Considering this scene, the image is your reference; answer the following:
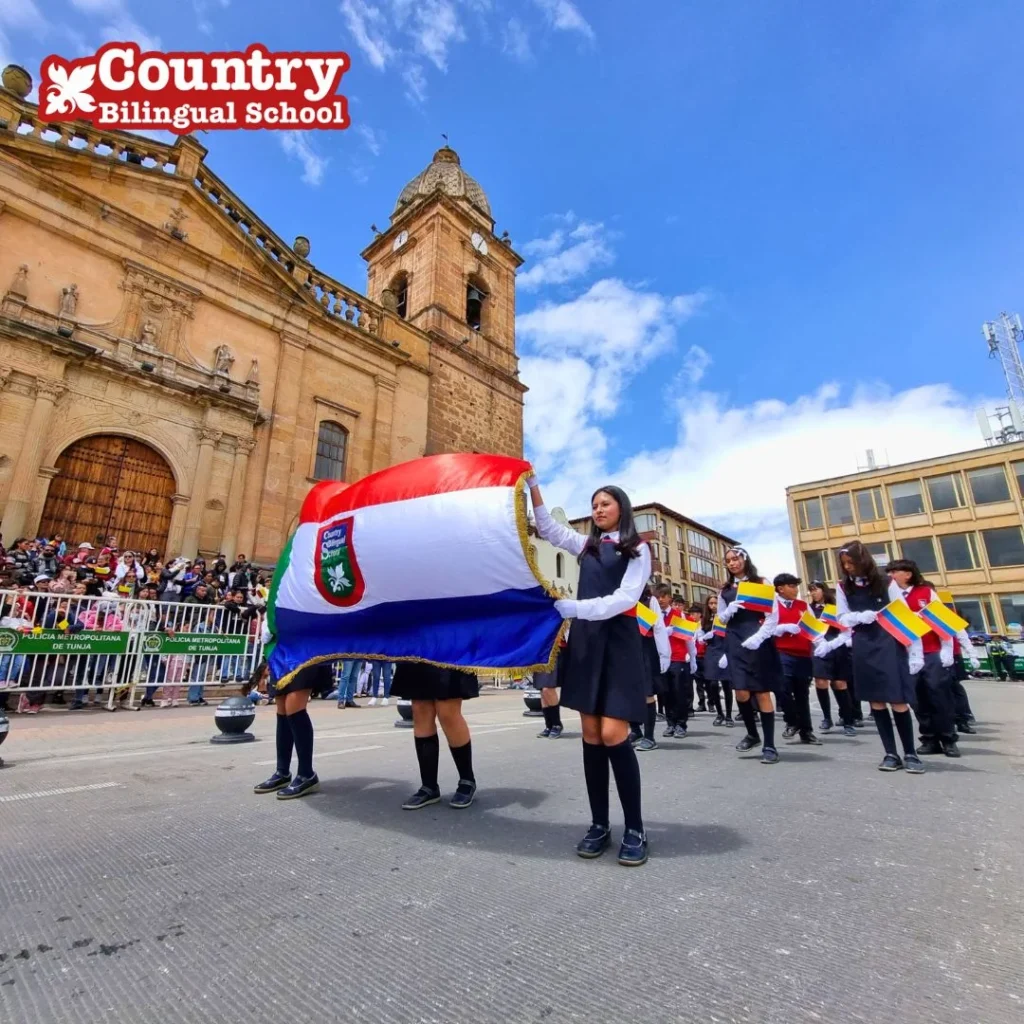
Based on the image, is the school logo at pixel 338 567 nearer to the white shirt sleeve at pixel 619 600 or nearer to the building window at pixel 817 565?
the white shirt sleeve at pixel 619 600

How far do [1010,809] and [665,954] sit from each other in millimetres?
3254

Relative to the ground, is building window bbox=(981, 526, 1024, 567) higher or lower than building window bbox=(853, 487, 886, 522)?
lower

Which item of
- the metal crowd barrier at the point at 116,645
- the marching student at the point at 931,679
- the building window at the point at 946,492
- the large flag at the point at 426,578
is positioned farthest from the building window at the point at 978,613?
the large flag at the point at 426,578

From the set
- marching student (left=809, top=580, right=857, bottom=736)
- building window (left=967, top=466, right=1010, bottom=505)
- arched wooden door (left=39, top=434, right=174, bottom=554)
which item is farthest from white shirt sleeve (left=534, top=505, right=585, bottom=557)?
building window (left=967, top=466, right=1010, bottom=505)

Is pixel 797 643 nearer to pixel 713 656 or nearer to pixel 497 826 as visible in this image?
pixel 713 656

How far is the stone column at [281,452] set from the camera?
16.8 m

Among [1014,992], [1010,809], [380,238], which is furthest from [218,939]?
[380,238]

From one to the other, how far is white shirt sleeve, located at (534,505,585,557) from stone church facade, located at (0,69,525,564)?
14.2m

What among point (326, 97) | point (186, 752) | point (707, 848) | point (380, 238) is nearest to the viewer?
point (707, 848)

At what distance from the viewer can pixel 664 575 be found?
4581 centimetres

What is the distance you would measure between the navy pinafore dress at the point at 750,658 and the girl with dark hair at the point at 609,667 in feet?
10.0

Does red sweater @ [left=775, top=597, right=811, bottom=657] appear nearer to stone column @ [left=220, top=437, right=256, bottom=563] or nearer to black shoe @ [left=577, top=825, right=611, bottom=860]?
black shoe @ [left=577, top=825, right=611, bottom=860]

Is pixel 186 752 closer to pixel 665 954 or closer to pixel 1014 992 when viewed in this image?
pixel 665 954

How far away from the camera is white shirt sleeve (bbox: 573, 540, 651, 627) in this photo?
2.84 metres
